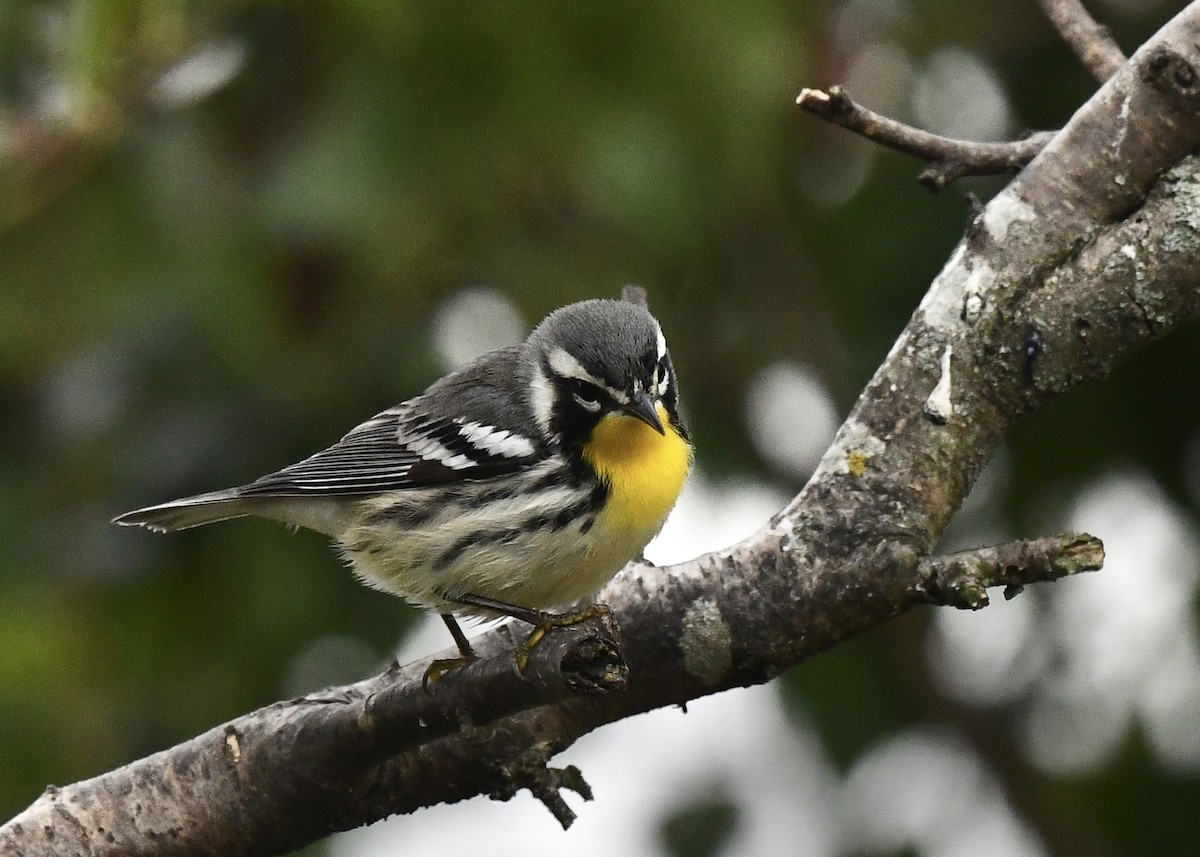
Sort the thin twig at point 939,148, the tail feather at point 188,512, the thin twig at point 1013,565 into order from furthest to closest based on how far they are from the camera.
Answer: the tail feather at point 188,512
the thin twig at point 939,148
the thin twig at point 1013,565

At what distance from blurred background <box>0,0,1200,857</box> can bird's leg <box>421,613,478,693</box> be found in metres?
0.86

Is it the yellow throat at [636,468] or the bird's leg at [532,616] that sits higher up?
the yellow throat at [636,468]

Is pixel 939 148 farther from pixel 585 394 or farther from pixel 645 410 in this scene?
pixel 585 394

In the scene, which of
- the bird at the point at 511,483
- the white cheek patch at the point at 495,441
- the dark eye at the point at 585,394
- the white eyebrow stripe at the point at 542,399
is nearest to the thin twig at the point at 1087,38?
the bird at the point at 511,483

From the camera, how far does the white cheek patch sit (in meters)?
3.97

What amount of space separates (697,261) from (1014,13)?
145 cm

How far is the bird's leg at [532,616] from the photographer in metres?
2.96

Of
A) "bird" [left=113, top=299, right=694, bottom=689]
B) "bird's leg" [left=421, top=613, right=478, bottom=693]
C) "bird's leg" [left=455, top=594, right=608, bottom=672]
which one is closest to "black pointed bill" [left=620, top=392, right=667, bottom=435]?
"bird" [left=113, top=299, right=694, bottom=689]

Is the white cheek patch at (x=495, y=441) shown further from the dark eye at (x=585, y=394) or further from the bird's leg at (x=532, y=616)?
the bird's leg at (x=532, y=616)

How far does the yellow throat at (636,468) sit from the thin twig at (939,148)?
3.07 ft

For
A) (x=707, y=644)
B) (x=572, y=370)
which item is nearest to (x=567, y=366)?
(x=572, y=370)

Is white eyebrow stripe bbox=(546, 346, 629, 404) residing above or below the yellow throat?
above

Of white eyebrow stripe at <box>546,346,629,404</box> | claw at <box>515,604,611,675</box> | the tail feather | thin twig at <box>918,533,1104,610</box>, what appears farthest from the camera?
the tail feather

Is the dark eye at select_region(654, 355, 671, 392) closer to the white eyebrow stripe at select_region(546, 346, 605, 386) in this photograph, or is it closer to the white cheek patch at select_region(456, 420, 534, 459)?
the white eyebrow stripe at select_region(546, 346, 605, 386)
